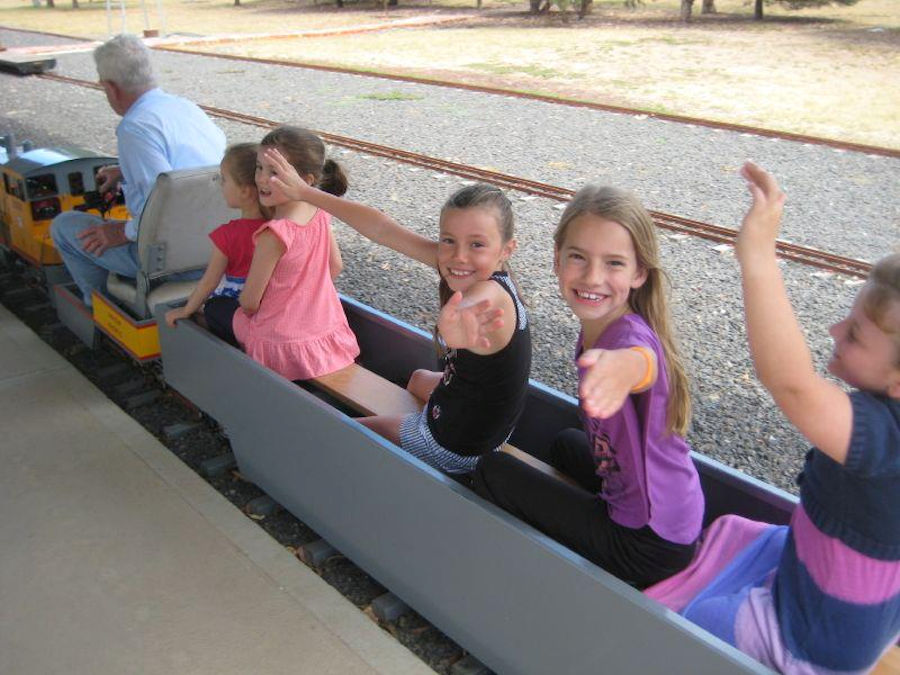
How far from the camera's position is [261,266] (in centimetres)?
347

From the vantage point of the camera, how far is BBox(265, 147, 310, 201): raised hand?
10.4ft

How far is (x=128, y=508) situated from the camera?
3.47 meters

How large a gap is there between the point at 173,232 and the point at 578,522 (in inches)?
102

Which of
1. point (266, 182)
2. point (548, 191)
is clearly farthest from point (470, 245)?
point (548, 191)

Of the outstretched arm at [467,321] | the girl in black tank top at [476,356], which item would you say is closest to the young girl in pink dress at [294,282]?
the girl in black tank top at [476,356]

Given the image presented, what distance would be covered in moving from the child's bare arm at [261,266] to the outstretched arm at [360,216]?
27 centimetres

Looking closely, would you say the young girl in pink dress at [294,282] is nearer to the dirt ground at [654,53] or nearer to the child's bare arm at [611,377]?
the child's bare arm at [611,377]

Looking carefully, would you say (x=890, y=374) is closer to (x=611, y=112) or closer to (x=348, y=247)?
(x=348, y=247)

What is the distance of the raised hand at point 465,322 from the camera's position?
90.7 inches

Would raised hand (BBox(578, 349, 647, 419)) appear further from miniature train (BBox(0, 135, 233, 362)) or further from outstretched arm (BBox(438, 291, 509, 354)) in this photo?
miniature train (BBox(0, 135, 233, 362))

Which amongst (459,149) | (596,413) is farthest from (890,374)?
(459,149)

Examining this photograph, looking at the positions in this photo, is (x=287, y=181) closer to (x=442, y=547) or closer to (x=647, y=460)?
(x=442, y=547)

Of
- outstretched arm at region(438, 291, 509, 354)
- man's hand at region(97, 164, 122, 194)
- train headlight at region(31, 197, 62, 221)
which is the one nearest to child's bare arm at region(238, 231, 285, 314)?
outstretched arm at region(438, 291, 509, 354)

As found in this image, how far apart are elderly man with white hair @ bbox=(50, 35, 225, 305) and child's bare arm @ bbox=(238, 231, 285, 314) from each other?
0.98 meters
